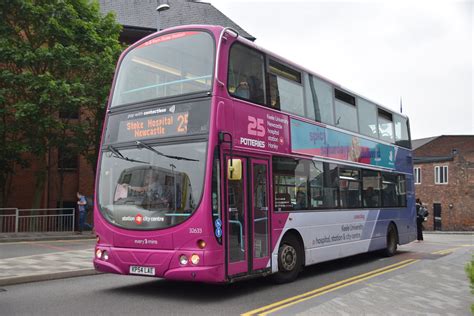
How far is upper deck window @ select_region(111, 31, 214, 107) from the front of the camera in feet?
27.1

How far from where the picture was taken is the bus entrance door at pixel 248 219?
7.97m

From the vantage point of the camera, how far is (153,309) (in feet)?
23.4

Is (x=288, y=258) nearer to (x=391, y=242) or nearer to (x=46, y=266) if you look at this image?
(x=46, y=266)

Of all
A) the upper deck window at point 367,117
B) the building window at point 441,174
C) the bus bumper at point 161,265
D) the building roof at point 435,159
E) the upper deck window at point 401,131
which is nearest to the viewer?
the bus bumper at point 161,265

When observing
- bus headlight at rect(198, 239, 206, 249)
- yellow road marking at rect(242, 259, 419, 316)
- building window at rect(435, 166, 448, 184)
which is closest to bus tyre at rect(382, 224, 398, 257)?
yellow road marking at rect(242, 259, 419, 316)

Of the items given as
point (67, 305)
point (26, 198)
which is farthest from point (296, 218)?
point (26, 198)

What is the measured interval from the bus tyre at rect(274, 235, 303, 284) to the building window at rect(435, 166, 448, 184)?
44.8 metres

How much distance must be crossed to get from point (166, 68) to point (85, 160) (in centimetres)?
2081

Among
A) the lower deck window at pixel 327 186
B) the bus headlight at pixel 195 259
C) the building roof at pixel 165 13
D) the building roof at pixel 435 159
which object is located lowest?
the bus headlight at pixel 195 259

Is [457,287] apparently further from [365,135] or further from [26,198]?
[26,198]

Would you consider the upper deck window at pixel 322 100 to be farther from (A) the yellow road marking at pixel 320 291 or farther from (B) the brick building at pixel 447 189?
(B) the brick building at pixel 447 189

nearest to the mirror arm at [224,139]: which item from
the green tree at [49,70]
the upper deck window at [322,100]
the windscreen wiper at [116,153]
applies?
the windscreen wiper at [116,153]

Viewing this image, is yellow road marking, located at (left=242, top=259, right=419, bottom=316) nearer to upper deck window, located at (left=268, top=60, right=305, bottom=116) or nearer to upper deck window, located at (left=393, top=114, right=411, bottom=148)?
upper deck window, located at (left=268, top=60, right=305, bottom=116)

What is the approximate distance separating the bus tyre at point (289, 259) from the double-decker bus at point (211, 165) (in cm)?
3
